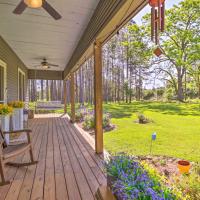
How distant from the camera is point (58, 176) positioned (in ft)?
7.80

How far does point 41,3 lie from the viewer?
206cm

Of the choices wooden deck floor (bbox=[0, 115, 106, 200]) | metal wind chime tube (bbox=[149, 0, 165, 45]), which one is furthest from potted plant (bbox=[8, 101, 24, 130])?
metal wind chime tube (bbox=[149, 0, 165, 45])

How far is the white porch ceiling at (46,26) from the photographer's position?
9.36 ft

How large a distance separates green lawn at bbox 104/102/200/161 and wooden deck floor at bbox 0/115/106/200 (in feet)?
3.21

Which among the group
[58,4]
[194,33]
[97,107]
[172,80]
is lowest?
[97,107]

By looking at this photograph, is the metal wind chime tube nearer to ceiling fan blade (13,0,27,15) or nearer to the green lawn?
ceiling fan blade (13,0,27,15)

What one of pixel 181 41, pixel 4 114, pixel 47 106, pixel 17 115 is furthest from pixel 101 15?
pixel 47 106

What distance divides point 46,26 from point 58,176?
2.81 meters

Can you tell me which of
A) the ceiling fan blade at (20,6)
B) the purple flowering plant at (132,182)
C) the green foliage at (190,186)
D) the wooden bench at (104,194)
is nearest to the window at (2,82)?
the ceiling fan blade at (20,6)

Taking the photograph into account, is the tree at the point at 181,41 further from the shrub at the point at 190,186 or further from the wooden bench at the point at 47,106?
the wooden bench at the point at 47,106

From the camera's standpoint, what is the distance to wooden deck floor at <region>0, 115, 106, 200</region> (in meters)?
1.97

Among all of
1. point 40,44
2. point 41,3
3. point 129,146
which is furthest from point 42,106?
point 41,3

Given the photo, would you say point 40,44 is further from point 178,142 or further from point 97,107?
point 178,142

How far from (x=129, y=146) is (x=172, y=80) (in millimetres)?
1927
